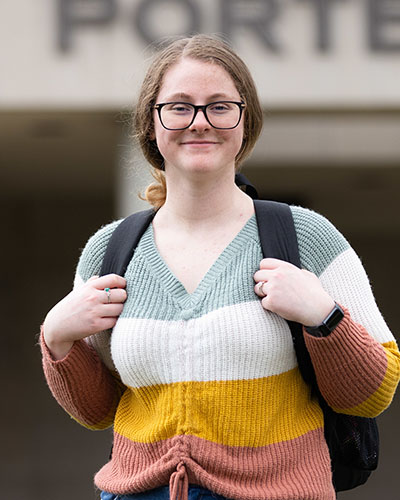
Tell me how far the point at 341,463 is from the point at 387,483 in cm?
1025

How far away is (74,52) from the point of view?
7949mm

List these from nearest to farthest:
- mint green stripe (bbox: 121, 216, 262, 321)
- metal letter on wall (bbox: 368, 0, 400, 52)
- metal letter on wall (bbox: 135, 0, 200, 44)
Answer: mint green stripe (bbox: 121, 216, 262, 321) → metal letter on wall (bbox: 135, 0, 200, 44) → metal letter on wall (bbox: 368, 0, 400, 52)

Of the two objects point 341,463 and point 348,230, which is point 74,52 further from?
point 348,230

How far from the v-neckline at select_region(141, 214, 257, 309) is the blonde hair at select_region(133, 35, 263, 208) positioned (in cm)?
27

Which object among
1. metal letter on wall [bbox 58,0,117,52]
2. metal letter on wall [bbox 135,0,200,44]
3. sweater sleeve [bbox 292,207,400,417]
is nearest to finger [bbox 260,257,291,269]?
sweater sleeve [bbox 292,207,400,417]

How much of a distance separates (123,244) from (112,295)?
0.60 ft

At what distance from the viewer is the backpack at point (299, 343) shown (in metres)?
2.41

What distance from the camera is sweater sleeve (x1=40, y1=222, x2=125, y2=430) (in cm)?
250

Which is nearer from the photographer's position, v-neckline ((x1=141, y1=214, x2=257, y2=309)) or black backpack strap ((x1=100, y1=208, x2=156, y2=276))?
v-neckline ((x1=141, y1=214, x2=257, y2=309))

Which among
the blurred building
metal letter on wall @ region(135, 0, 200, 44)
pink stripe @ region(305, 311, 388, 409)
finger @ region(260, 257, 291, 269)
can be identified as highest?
finger @ region(260, 257, 291, 269)

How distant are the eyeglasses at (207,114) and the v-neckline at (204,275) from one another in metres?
0.26

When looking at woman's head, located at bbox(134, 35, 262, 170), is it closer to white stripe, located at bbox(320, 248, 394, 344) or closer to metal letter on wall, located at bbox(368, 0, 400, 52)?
white stripe, located at bbox(320, 248, 394, 344)

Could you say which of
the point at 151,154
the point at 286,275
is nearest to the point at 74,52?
the point at 151,154

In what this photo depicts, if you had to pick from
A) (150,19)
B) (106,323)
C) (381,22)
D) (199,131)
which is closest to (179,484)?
(106,323)
